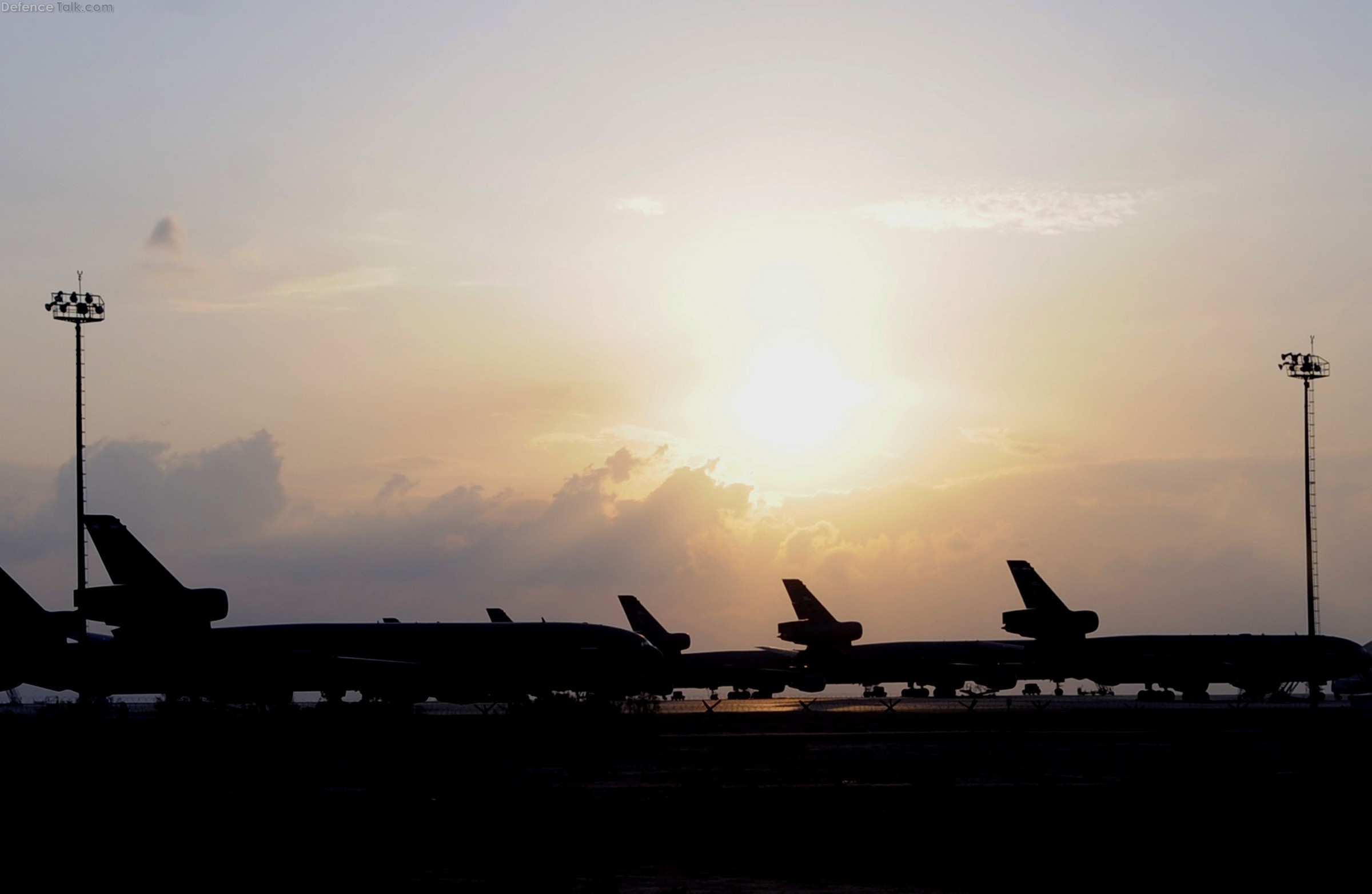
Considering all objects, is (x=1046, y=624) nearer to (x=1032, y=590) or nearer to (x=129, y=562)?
(x=1032, y=590)

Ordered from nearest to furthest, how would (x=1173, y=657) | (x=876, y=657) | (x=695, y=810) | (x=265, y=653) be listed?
1. (x=695, y=810)
2. (x=265, y=653)
3. (x=1173, y=657)
4. (x=876, y=657)

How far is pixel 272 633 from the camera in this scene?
251 ft

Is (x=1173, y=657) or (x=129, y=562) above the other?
(x=129, y=562)

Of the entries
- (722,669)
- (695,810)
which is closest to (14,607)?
(695,810)

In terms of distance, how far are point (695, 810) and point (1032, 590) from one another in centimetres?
8349

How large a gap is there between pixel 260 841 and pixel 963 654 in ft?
330

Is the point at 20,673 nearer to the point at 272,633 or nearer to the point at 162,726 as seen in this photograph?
the point at 162,726

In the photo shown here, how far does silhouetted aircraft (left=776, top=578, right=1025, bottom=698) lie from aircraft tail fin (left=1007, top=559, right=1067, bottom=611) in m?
10.4

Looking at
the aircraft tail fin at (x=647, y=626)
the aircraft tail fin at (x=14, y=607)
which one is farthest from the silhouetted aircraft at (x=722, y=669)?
the aircraft tail fin at (x=14, y=607)

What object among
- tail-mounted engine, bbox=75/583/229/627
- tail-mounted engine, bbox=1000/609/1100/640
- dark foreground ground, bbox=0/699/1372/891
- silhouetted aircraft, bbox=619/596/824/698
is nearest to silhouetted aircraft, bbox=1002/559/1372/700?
tail-mounted engine, bbox=1000/609/1100/640

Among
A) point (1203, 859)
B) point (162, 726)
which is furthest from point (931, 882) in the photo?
point (162, 726)

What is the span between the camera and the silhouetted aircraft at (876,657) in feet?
376

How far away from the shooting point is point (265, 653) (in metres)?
72.8

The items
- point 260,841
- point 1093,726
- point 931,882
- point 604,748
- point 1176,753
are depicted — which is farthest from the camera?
point 1093,726
